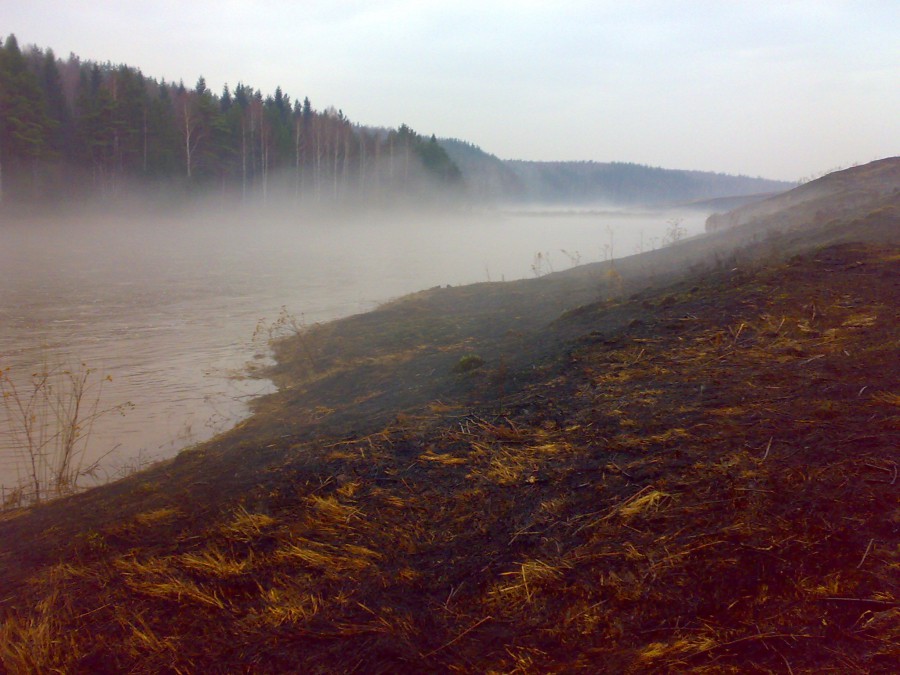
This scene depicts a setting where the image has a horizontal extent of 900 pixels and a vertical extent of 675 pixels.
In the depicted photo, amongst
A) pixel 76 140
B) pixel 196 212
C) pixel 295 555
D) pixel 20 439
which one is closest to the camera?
pixel 295 555

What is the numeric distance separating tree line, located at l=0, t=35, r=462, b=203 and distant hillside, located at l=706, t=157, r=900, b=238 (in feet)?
134

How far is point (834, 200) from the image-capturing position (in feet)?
50.8

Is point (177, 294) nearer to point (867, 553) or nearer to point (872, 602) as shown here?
point (867, 553)

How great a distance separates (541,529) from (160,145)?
51.2 m

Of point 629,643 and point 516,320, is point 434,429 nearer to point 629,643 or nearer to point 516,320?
point 629,643

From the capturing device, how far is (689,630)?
2.41 metres

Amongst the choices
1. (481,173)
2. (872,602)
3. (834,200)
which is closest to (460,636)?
(872,602)

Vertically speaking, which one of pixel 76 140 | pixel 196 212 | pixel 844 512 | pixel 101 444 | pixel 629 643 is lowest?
pixel 101 444

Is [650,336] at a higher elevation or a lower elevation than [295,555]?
higher

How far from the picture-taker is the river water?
8.29 metres

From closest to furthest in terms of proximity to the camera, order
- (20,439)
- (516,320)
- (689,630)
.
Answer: (689,630), (20,439), (516,320)

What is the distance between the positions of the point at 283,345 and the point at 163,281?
10274mm

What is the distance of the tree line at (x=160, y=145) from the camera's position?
38875 mm

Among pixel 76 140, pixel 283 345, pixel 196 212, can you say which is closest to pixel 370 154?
pixel 196 212
